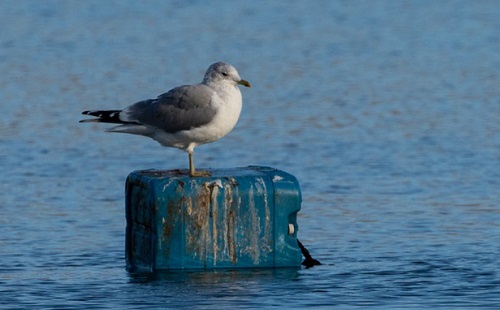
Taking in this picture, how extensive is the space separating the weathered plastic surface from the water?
6.3 inches

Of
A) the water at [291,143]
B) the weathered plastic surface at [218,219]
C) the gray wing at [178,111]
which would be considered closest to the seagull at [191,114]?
the gray wing at [178,111]

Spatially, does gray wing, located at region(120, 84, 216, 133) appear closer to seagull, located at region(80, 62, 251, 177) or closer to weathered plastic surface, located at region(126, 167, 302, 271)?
seagull, located at region(80, 62, 251, 177)

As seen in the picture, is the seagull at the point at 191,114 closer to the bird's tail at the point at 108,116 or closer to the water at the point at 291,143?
the bird's tail at the point at 108,116

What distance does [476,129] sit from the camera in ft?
63.4

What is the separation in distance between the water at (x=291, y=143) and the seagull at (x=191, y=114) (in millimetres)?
1126

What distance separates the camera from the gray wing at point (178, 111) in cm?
1134

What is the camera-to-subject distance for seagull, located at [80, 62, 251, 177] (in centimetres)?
1133

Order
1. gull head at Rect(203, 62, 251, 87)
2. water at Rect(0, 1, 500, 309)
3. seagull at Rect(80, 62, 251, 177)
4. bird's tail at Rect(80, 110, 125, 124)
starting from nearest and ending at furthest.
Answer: water at Rect(0, 1, 500, 309), seagull at Rect(80, 62, 251, 177), gull head at Rect(203, 62, 251, 87), bird's tail at Rect(80, 110, 125, 124)

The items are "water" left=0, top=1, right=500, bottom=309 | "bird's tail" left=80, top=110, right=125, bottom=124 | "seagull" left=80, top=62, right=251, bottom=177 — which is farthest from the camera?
"bird's tail" left=80, top=110, right=125, bottom=124

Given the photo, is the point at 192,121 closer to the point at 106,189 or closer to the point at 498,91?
the point at 106,189

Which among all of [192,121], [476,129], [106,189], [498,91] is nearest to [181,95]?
[192,121]

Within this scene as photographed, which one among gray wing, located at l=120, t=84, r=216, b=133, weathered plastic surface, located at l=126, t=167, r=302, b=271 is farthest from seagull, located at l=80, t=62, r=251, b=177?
weathered plastic surface, located at l=126, t=167, r=302, b=271

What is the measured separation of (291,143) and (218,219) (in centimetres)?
773

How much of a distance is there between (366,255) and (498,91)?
11.4 meters
